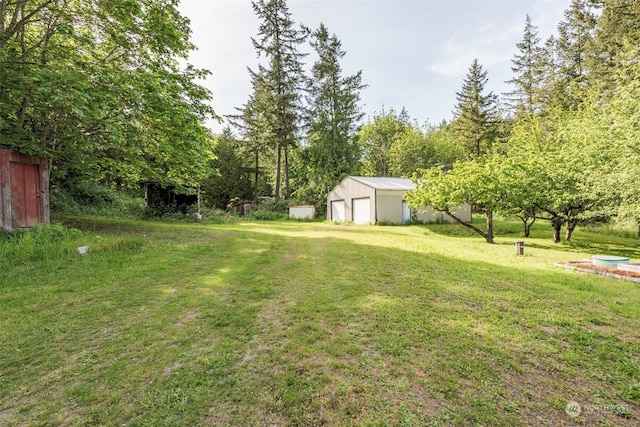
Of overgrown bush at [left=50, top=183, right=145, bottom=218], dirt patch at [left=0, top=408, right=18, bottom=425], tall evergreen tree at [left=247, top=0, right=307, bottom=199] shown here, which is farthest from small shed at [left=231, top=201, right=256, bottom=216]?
dirt patch at [left=0, top=408, right=18, bottom=425]

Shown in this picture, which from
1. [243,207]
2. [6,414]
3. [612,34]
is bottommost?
[6,414]

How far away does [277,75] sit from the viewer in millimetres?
25781

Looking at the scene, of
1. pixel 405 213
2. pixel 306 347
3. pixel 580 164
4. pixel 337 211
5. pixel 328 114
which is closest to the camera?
pixel 306 347

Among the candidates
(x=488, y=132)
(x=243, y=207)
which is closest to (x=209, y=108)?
(x=243, y=207)

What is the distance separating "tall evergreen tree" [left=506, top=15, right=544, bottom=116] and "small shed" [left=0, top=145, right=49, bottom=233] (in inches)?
1373

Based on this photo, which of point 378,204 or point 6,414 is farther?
point 378,204

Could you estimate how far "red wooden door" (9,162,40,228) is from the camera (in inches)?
294

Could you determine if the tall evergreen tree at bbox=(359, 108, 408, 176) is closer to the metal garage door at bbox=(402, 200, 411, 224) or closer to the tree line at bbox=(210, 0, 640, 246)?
the tree line at bbox=(210, 0, 640, 246)

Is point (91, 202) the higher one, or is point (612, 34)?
point (612, 34)

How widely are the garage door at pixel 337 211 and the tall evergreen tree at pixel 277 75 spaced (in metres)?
7.87

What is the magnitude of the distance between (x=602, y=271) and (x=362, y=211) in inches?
547

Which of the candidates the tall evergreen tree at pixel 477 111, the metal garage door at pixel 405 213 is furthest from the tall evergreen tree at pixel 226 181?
the tall evergreen tree at pixel 477 111

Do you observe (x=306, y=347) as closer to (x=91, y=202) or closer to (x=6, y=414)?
(x=6, y=414)

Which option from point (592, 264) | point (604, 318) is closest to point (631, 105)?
point (592, 264)
